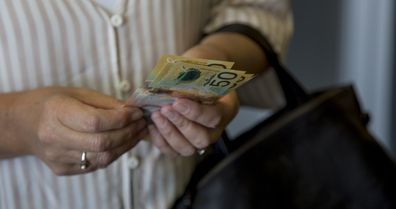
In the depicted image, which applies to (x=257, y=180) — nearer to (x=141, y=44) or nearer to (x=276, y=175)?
(x=276, y=175)

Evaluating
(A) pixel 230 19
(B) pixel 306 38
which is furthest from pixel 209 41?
(B) pixel 306 38

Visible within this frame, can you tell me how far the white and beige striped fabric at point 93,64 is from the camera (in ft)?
2.23

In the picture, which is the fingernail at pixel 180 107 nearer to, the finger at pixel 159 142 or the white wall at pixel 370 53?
the finger at pixel 159 142

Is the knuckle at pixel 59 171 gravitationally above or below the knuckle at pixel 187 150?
above

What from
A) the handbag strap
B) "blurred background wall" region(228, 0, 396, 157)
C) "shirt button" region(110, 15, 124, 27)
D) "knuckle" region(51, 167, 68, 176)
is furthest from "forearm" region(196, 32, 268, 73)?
"blurred background wall" region(228, 0, 396, 157)

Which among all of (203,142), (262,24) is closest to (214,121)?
(203,142)

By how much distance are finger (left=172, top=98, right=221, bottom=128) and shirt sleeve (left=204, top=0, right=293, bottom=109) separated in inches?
7.2

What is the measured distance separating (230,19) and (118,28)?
0.20 meters

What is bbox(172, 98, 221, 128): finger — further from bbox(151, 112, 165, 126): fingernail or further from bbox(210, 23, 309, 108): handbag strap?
bbox(210, 23, 309, 108): handbag strap

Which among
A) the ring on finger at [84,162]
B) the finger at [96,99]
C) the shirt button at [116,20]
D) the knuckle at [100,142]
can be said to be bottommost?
the ring on finger at [84,162]

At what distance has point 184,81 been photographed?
60cm

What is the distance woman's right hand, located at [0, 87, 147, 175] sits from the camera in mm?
625

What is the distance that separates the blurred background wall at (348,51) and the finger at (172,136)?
0.68 m

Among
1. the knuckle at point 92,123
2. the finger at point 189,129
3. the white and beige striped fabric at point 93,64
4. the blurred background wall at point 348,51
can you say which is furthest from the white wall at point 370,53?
the knuckle at point 92,123
